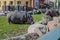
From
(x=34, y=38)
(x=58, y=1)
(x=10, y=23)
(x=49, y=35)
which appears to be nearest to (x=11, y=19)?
(x=10, y=23)

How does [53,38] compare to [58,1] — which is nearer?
[53,38]

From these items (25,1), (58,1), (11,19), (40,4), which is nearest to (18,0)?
(25,1)

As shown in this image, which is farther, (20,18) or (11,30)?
(20,18)

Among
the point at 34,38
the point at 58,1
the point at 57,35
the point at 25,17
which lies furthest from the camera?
the point at 58,1

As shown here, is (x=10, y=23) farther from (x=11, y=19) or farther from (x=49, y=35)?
(x=49, y=35)

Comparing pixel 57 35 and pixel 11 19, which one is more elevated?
pixel 57 35

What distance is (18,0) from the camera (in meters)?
33.2

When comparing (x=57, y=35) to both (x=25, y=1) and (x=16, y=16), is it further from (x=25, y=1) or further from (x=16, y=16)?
(x=25, y=1)

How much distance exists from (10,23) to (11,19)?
20 cm

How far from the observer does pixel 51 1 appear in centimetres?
3253

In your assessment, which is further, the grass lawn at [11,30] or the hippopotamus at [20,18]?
the hippopotamus at [20,18]

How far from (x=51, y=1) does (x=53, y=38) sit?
99.9 ft

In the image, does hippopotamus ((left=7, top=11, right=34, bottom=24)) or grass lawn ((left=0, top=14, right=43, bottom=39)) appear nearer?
grass lawn ((left=0, top=14, right=43, bottom=39))

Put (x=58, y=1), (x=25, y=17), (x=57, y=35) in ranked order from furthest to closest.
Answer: (x=58, y=1) → (x=25, y=17) → (x=57, y=35)
